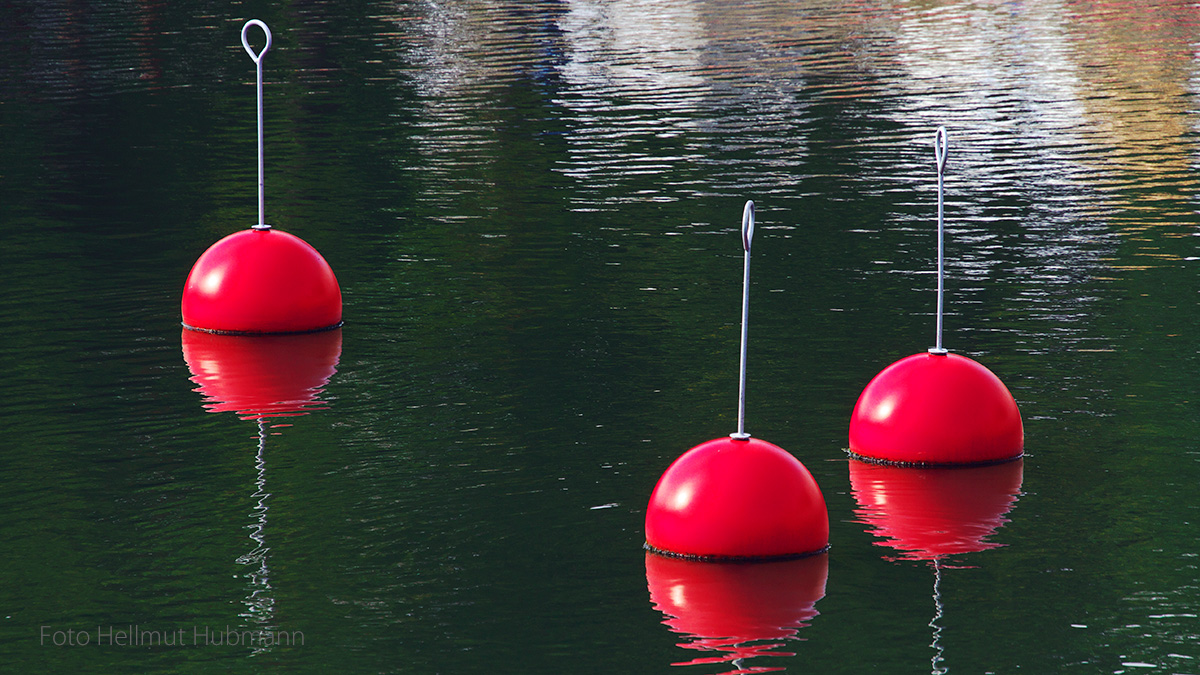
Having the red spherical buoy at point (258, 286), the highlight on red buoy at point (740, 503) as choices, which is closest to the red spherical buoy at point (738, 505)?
the highlight on red buoy at point (740, 503)

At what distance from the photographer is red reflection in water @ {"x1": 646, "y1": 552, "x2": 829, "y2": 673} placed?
7.27 m

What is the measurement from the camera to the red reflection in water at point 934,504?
28.1 feet

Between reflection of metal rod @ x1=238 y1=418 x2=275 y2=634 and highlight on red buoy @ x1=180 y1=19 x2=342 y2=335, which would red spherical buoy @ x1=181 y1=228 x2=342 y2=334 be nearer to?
highlight on red buoy @ x1=180 y1=19 x2=342 y2=335

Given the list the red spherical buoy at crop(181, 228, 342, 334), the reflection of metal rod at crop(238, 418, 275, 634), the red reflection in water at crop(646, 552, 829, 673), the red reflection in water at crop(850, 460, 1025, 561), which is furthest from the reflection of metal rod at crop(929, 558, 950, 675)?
the red spherical buoy at crop(181, 228, 342, 334)

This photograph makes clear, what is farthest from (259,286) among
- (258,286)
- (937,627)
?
(937,627)

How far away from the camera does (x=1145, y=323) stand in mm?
12922

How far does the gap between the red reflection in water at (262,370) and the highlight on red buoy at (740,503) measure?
3.38 meters

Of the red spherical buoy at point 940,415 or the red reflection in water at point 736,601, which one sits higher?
the red spherical buoy at point 940,415

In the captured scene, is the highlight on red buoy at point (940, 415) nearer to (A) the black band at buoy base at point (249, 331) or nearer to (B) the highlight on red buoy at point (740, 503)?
(B) the highlight on red buoy at point (740, 503)

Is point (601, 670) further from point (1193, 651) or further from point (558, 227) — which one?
point (558, 227)

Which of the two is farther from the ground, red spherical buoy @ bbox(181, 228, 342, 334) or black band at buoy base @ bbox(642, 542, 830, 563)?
red spherical buoy @ bbox(181, 228, 342, 334)

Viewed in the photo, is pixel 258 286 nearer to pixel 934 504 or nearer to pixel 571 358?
pixel 571 358

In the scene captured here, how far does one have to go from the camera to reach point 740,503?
8.15 m

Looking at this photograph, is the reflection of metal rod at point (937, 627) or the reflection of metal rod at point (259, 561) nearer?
the reflection of metal rod at point (937, 627)
